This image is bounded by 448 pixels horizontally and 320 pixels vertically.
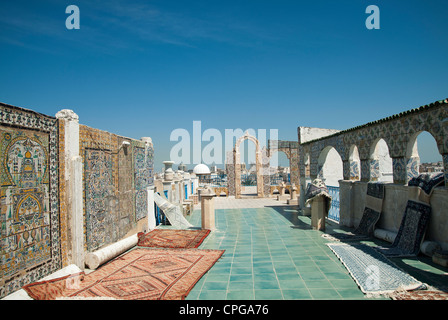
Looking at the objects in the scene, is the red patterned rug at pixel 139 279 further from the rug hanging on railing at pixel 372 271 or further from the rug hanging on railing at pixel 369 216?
the rug hanging on railing at pixel 369 216

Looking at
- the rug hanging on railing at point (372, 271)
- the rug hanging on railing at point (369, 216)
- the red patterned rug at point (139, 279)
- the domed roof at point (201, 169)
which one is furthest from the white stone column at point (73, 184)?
the domed roof at point (201, 169)

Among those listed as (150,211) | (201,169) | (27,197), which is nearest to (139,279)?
(27,197)

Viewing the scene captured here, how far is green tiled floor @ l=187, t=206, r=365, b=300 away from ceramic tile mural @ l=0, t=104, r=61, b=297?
2268 mm

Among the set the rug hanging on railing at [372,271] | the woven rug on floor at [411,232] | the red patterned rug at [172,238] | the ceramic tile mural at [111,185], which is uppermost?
the ceramic tile mural at [111,185]

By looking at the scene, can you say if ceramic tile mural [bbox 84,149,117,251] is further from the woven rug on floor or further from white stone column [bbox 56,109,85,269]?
the woven rug on floor

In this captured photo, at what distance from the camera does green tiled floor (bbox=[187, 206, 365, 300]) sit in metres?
4.11

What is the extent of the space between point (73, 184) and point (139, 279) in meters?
1.93

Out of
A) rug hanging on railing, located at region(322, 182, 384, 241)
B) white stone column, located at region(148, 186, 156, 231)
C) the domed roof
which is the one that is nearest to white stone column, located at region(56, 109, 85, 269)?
white stone column, located at region(148, 186, 156, 231)

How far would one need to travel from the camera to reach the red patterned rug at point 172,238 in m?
6.93

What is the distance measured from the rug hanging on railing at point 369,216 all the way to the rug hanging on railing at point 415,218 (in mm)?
962

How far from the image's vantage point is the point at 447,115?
17.0 feet

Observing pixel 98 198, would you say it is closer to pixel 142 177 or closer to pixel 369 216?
pixel 142 177

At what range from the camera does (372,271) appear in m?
4.78
